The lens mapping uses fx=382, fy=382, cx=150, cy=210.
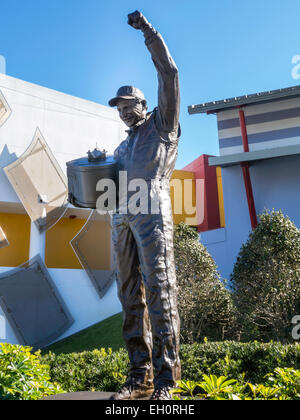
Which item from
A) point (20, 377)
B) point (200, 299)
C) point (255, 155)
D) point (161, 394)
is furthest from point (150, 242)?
point (255, 155)

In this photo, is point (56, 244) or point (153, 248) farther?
point (56, 244)

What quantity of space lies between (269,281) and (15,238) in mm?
7873

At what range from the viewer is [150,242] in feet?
9.03

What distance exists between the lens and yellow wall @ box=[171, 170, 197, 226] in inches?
655

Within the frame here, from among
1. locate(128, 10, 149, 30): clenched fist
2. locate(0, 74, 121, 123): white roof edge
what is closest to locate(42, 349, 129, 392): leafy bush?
locate(128, 10, 149, 30): clenched fist

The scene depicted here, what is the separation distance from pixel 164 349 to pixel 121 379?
8.44 feet

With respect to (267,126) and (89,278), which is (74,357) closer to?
(89,278)

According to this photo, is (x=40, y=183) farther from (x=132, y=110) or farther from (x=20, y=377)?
(x=132, y=110)

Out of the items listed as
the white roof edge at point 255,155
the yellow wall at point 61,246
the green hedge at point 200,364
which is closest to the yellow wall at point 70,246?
the yellow wall at point 61,246

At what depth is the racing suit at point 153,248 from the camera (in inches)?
103

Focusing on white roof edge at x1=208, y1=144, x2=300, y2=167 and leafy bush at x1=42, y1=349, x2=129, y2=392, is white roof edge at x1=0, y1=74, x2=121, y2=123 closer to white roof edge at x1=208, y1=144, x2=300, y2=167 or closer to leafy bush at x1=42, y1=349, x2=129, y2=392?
white roof edge at x1=208, y1=144, x2=300, y2=167
